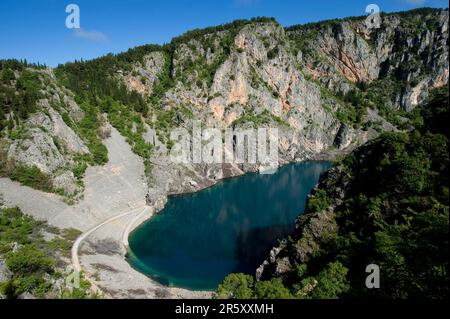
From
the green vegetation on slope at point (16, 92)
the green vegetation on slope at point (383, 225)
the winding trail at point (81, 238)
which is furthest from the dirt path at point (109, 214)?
the green vegetation on slope at point (383, 225)

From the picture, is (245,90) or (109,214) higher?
(245,90)

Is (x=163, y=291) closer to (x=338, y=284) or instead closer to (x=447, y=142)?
(x=338, y=284)

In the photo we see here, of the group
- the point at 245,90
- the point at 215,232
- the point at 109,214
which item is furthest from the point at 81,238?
the point at 245,90

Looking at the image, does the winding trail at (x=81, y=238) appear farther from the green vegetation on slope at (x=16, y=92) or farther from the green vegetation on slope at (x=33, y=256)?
the green vegetation on slope at (x=16, y=92)

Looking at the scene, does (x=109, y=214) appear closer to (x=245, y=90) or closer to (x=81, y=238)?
(x=81, y=238)

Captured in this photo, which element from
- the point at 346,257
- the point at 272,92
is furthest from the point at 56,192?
the point at 272,92
